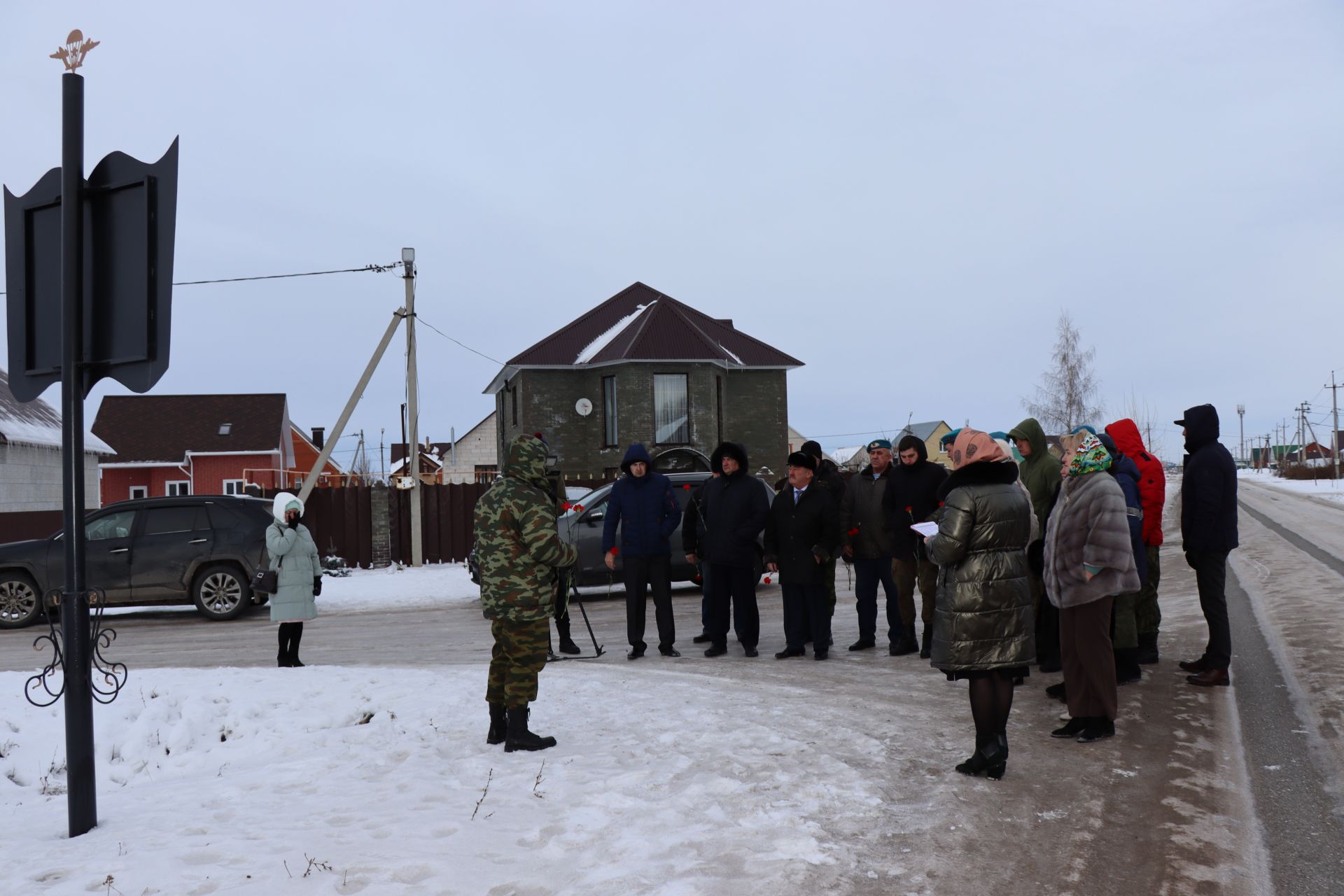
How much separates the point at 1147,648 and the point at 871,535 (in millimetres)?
2466

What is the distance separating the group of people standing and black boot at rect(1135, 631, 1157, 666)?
0.02 metres

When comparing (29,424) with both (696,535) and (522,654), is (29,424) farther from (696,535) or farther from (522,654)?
(522,654)

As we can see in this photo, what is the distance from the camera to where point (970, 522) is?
5234 mm

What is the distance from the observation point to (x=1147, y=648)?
8312 millimetres

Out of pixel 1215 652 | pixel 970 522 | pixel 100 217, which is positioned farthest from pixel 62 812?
pixel 1215 652

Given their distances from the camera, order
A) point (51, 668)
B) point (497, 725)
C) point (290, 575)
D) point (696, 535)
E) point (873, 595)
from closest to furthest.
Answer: point (51, 668), point (497, 725), point (290, 575), point (873, 595), point (696, 535)

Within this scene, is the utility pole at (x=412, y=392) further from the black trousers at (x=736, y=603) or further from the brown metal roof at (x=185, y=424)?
the brown metal roof at (x=185, y=424)

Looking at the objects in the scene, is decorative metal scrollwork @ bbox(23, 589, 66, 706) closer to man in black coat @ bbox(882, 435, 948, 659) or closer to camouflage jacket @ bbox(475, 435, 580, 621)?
camouflage jacket @ bbox(475, 435, 580, 621)

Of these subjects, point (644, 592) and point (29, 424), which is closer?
point (644, 592)

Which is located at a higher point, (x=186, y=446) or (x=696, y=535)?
(x=186, y=446)

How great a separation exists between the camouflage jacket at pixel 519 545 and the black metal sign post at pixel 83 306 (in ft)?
6.58

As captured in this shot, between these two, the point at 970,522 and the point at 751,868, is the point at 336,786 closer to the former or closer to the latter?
the point at 751,868

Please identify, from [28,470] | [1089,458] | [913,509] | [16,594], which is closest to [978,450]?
[1089,458]

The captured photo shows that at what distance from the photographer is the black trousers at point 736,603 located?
31.1 ft
